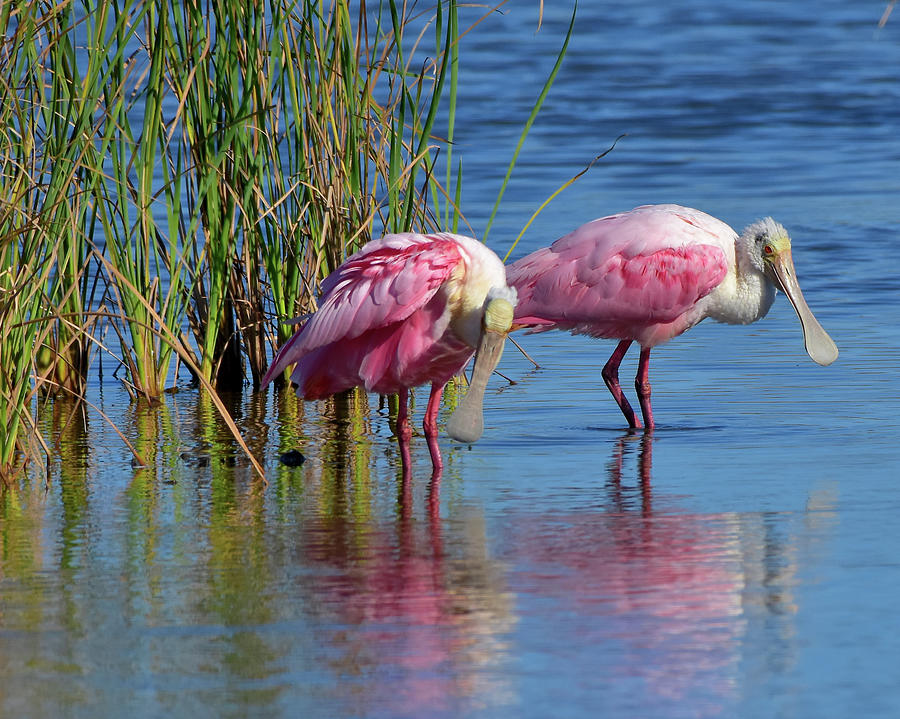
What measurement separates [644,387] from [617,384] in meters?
0.11

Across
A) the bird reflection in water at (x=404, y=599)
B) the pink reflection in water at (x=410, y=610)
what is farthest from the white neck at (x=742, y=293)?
the pink reflection in water at (x=410, y=610)

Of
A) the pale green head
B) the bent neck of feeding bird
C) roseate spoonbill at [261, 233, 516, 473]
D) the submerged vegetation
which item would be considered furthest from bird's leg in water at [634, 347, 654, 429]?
the submerged vegetation

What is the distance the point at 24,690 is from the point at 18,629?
47cm

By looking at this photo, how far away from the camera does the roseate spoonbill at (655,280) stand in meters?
7.98

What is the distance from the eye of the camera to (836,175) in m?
14.1

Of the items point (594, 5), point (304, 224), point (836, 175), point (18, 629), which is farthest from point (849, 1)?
point (18, 629)

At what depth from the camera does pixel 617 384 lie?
25.5 ft

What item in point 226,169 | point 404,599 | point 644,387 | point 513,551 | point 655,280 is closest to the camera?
point 404,599

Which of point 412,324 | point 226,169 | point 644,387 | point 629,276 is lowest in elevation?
point 644,387

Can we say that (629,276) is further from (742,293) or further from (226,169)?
(226,169)

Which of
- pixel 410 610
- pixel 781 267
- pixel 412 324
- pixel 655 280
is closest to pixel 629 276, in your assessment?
pixel 655 280

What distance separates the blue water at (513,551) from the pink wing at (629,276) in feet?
1.15

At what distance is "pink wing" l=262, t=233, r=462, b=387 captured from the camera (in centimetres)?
648

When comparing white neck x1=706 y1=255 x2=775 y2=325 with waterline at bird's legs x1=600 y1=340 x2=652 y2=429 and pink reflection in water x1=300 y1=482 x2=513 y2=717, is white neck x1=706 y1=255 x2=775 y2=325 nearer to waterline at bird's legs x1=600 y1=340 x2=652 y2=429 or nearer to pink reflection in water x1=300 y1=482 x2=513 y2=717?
waterline at bird's legs x1=600 y1=340 x2=652 y2=429
